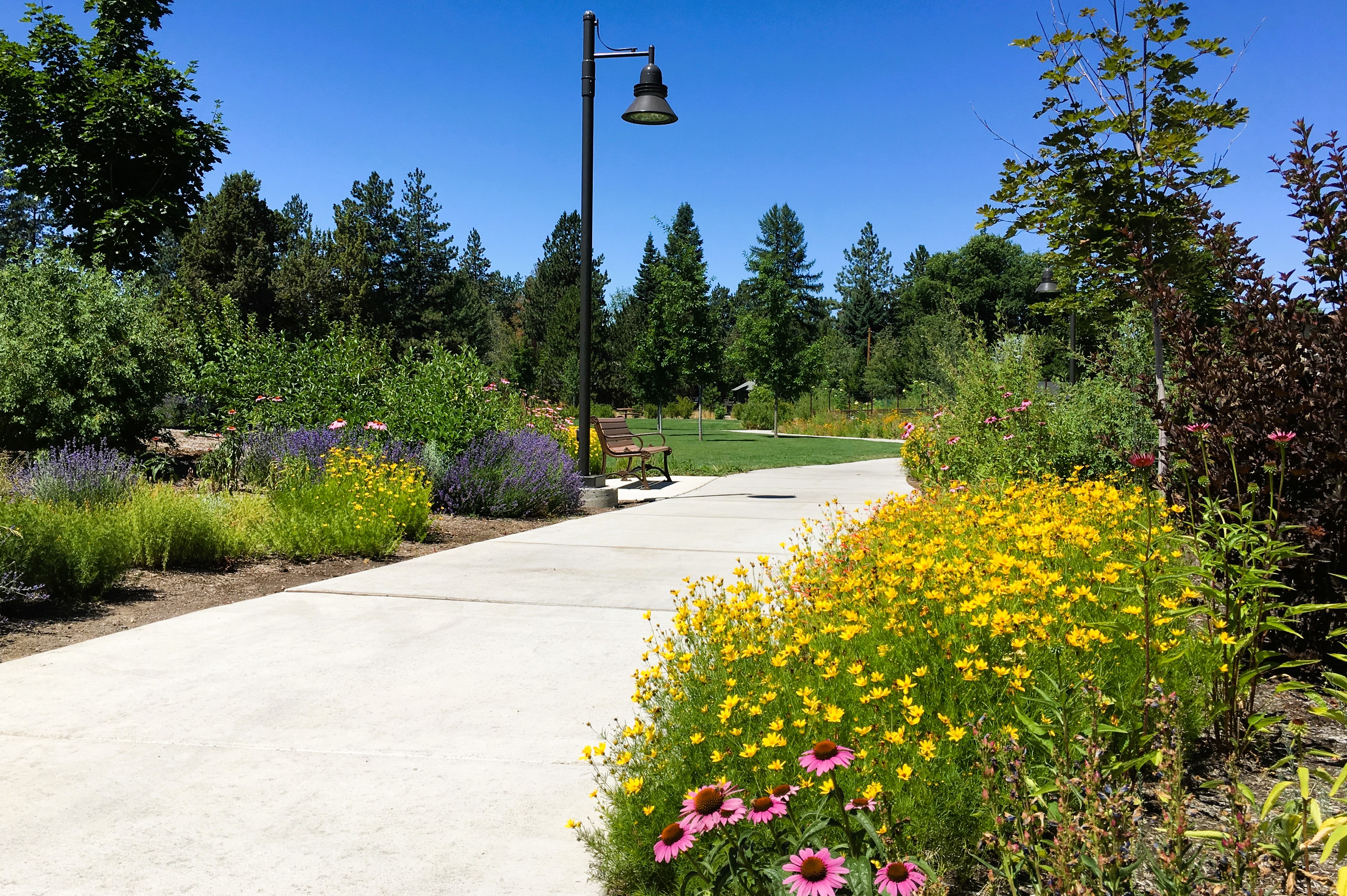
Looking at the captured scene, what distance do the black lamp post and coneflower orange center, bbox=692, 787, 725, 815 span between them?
29.0ft

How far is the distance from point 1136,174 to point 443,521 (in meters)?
7.50

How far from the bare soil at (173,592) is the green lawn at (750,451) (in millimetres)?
8498

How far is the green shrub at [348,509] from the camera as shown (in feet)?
23.4

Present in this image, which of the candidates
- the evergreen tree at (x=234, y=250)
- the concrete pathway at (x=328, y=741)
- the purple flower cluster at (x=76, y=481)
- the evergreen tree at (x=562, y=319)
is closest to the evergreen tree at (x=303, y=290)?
the evergreen tree at (x=234, y=250)

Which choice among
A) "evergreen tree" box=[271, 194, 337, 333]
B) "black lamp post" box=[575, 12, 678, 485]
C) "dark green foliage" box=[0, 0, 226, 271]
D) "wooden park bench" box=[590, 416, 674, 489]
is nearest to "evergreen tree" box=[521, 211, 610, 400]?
"evergreen tree" box=[271, 194, 337, 333]

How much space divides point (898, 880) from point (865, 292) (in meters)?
91.6

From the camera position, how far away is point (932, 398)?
13219mm

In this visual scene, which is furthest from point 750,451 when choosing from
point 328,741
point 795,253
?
point 795,253

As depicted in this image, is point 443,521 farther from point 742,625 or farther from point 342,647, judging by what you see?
point 742,625

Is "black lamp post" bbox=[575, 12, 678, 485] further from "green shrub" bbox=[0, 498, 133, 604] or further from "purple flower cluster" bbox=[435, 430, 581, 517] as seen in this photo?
"green shrub" bbox=[0, 498, 133, 604]

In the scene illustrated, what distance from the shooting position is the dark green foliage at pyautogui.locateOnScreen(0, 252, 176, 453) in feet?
30.9

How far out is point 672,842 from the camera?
181 centimetres

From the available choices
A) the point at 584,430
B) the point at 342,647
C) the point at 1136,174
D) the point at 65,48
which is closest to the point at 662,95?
the point at 584,430

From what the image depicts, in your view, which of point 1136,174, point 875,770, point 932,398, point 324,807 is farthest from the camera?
point 932,398
